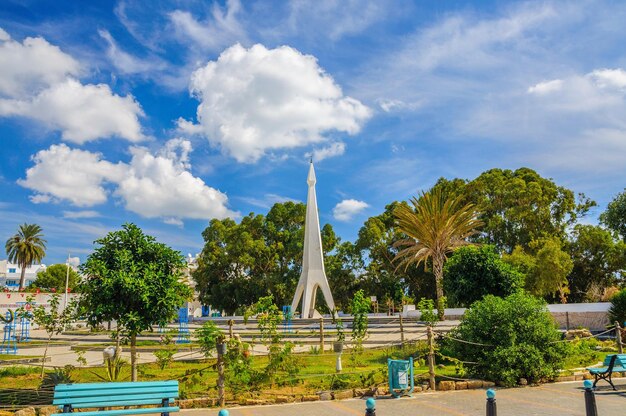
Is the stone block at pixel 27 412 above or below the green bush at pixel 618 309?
below

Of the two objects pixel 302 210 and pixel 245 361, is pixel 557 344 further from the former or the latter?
pixel 302 210

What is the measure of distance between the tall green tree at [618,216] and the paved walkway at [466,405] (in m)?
34.6

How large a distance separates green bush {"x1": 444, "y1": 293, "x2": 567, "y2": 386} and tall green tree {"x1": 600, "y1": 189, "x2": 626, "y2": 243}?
33.5 metres

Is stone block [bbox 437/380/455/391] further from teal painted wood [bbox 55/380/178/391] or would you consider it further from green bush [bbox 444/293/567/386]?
teal painted wood [bbox 55/380/178/391]

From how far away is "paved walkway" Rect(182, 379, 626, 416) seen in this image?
8.33 metres

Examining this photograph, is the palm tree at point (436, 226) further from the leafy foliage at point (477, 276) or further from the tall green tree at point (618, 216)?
the tall green tree at point (618, 216)

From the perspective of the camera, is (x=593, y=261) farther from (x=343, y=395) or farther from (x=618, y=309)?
(x=343, y=395)

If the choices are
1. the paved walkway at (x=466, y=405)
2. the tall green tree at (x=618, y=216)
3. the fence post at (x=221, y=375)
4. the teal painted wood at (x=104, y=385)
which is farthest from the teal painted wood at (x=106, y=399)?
the tall green tree at (x=618, y=216)

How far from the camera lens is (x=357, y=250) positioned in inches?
1810

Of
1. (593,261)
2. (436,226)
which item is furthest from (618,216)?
(436,226)

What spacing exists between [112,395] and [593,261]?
40491 mm

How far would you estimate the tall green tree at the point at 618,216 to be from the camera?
3925 centimetres

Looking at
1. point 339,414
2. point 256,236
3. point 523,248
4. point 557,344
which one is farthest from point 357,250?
point 339,414

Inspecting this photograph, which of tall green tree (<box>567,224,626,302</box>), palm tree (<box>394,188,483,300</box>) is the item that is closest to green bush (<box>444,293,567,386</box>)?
palm tree (<box>394,188,483,300</box>)
